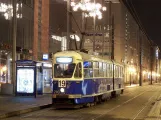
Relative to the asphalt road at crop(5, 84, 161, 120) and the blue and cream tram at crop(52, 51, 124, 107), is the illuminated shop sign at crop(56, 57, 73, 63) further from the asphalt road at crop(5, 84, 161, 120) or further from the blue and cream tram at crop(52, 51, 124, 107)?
the asphalt road at crop(5, 84, 161, 120)

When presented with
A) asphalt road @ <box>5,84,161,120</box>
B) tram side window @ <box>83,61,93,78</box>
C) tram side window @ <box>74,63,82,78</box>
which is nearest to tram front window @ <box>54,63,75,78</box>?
tram side window @ <box>74,63,82,78</box>

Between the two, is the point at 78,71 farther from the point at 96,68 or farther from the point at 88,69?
the point at 96,68

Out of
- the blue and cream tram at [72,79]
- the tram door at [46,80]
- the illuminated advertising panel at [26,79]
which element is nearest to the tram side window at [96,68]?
the blue and cream tram at [72,79]

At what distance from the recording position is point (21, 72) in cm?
3212

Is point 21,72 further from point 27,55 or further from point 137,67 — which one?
point 137,67

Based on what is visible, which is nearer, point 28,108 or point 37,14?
point 28,108

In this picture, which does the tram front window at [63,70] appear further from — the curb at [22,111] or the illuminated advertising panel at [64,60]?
the curb at [22,111]

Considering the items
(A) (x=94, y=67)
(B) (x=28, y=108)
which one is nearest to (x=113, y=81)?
(A) (x=94, y=67)

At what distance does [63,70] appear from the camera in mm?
25812

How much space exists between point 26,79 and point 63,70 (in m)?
6.90

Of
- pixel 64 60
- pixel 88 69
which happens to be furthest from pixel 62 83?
pixel 88 69

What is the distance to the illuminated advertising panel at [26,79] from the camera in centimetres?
3184

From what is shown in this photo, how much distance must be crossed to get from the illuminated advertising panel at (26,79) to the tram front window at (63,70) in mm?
6315

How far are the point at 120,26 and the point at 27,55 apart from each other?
52.6 meters
